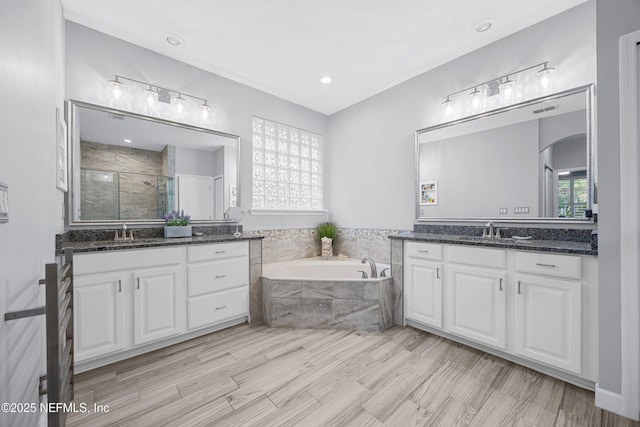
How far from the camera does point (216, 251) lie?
8.21 ft

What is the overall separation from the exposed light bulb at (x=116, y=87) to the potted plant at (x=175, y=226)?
116 cm

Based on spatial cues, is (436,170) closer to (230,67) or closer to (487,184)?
(487,184)

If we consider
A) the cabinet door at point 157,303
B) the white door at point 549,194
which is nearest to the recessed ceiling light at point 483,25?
the white door at point 549,194

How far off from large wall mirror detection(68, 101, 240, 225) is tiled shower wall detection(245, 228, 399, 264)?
0.73 meters

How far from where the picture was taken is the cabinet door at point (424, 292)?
7.81 ft

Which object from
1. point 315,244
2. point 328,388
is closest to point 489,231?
point 328,388

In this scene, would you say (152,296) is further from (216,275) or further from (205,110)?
(205,110)

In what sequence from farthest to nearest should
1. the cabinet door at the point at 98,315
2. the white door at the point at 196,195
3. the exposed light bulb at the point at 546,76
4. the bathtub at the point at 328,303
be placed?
the white door at the point at 196,195, the bathtub at the point at 328,303, the exposed light bulb at the point at 546,76, the cabinet door at the point at 98,315

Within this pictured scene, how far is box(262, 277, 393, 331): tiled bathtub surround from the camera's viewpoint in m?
2.57

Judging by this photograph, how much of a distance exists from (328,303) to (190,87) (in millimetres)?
2687

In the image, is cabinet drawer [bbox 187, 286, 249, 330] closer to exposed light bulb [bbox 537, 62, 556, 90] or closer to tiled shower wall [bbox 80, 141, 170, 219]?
tiled shower wall [bbox 80, 141, 170, 219]

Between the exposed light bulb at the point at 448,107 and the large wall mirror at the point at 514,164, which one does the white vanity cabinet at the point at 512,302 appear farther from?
the exposed light bulb at the point at 448,107

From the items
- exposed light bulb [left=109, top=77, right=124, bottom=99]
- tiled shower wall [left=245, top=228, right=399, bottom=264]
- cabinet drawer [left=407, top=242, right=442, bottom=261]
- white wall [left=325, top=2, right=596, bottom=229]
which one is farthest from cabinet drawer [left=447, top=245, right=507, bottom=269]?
exposed light bulb [left=109, top=77, right=124, bottom=99]

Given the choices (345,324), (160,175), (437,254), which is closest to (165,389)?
(345,324)
